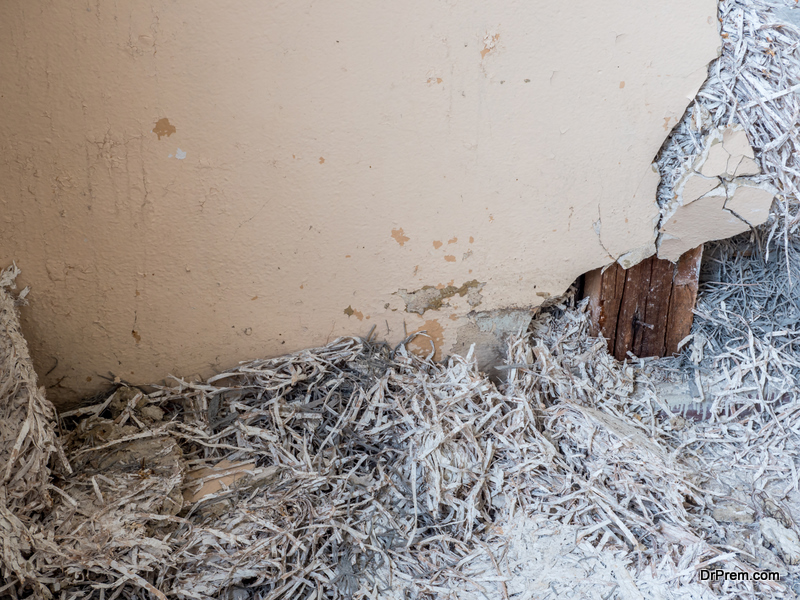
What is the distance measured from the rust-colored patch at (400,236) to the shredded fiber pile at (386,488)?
1.14 feet

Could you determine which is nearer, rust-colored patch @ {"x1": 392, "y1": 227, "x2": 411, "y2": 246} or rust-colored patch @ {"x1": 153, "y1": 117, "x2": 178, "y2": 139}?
rust-colored patch @ {"x1": 153, "y1": 117, "x2": 178, "y2": 139}

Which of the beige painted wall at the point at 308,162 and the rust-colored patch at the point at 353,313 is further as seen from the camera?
the rust-colored patch at the point at 353,313

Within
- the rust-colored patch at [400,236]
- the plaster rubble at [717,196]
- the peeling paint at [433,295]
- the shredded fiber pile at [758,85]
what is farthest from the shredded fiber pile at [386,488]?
the shredded fiber pile at [758,85]

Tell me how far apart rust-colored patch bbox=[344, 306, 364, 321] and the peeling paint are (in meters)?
0.13

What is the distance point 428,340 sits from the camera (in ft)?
6.29

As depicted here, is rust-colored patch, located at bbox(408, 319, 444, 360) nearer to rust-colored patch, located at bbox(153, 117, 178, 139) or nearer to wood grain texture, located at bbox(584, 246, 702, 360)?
wood grain texture, located at bbox(584, 246, 702, 360)

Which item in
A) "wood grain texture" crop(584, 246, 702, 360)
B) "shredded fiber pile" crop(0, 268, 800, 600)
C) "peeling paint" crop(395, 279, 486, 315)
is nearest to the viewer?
"shredded fiber pile" crop(0, 268, 800, 600)

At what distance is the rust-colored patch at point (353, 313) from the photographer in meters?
1.81

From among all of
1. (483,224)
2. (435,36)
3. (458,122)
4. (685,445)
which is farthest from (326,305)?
(685,445)

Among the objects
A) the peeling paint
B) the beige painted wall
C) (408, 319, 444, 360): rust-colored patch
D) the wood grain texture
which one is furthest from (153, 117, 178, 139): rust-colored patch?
the wood grain texture

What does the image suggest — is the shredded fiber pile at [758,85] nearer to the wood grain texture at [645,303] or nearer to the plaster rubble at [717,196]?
the plaster rubble at [717,196]

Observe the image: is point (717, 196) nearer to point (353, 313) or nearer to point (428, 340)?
point (428, 340)

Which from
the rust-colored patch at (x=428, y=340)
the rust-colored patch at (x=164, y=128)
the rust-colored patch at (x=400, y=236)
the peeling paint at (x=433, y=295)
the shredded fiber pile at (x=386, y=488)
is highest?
the rust-colored patch at (x=164, y=128)

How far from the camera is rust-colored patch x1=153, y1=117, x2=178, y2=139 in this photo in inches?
57.7
